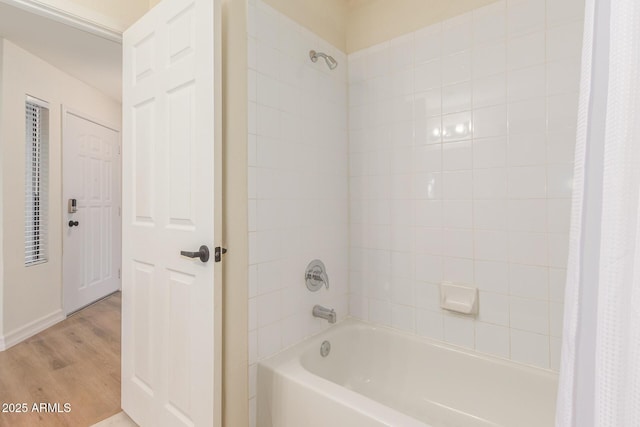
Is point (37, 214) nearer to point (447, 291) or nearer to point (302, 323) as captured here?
point (302, 323)

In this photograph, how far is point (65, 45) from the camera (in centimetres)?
264

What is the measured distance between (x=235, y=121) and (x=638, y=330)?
1.29 metres

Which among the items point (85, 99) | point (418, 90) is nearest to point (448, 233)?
point (418, 90)

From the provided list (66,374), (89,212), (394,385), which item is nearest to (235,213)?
(394,385)

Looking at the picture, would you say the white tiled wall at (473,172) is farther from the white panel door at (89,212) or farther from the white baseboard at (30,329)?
the white panel door at (89,212)

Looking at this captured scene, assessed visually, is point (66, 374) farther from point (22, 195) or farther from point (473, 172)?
point (473, 172)

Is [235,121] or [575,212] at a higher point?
[235,121]

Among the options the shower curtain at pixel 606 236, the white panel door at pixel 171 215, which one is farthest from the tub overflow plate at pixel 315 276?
the shower curtain at pixel 606 236

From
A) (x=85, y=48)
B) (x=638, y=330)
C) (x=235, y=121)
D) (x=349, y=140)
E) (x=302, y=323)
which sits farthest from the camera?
(x=85, y=48)

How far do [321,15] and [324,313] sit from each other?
1646 mm

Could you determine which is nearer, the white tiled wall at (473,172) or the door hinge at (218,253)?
the door hinge at (218,253)

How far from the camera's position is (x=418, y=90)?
5.50 feet

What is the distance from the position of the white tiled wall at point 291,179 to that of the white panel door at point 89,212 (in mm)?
2755

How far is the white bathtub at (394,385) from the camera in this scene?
1.17m
